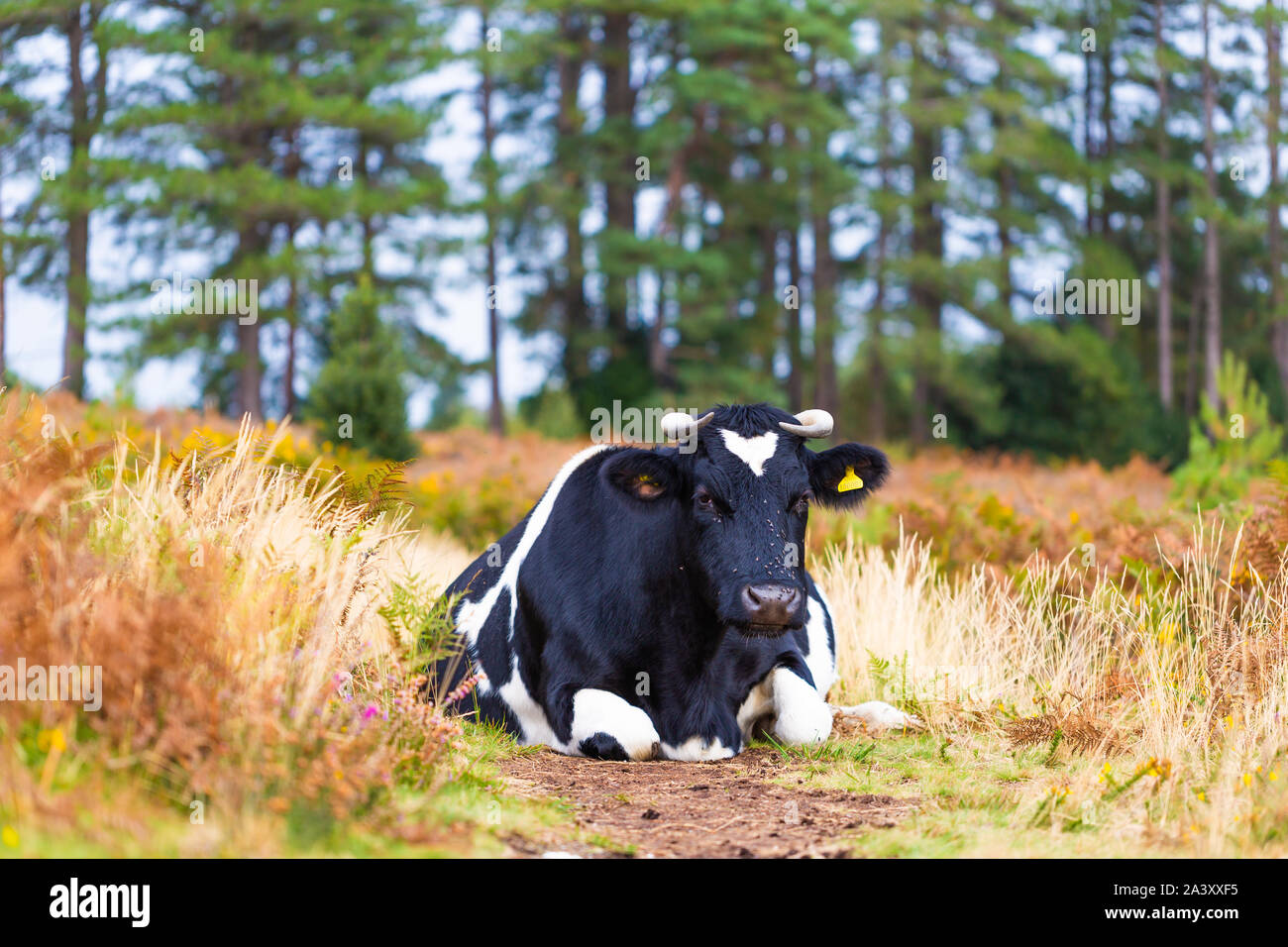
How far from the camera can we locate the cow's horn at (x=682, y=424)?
593 cm

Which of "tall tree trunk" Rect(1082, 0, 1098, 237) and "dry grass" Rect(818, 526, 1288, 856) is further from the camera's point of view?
"tall tree trunk" Rect(1082, 0, 1098, 237)

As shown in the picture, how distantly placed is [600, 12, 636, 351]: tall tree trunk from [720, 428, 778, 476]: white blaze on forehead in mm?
23670

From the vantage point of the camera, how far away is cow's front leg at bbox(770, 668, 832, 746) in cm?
608

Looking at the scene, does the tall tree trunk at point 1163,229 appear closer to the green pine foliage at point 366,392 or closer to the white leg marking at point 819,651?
the green pine foliage at point 366,392

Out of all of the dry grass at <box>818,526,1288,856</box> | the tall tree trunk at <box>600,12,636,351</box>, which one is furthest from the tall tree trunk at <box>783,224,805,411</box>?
the dry grass at <box>818,526,1288,856</box>

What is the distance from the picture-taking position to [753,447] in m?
5.86

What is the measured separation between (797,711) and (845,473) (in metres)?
1.24

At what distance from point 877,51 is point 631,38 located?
627 centimetres

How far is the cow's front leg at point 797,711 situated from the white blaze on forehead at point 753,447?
1.19m

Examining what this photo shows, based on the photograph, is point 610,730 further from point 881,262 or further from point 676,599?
point 881,262

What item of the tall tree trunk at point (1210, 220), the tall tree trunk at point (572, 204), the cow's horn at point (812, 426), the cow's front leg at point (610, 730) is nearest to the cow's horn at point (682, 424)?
the cow's horn at point (812, 426)

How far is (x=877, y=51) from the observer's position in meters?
31.4

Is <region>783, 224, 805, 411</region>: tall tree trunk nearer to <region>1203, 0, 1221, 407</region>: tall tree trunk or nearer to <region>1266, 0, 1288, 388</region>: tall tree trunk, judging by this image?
<region>1203, 0, 1221, 407</region>: tall tree trunk
